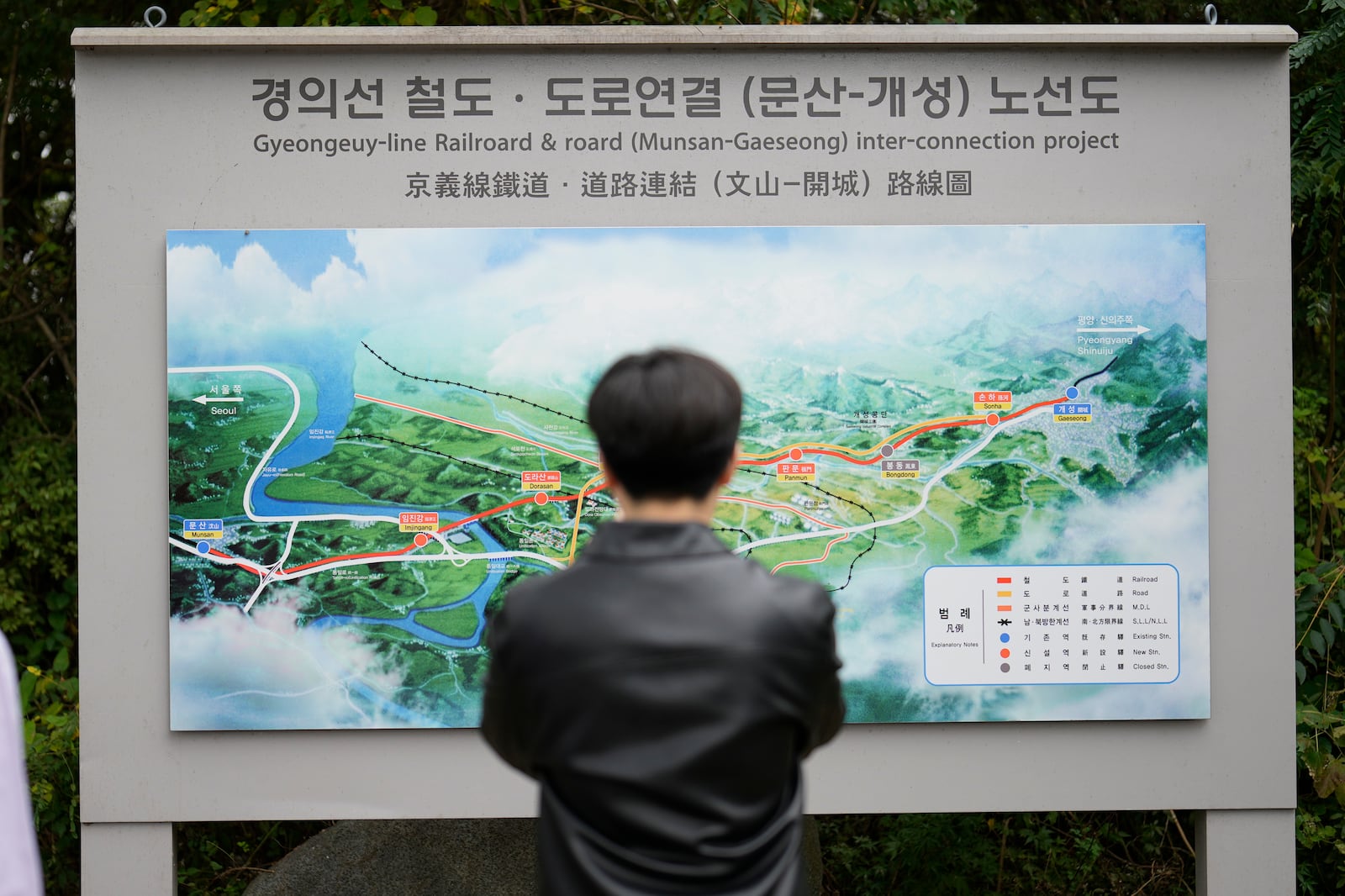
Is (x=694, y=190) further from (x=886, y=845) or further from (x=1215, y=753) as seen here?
(x=886, y=845)

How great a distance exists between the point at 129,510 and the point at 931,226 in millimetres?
2452

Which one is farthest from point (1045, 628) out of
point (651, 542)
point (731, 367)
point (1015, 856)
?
point (651, 542)

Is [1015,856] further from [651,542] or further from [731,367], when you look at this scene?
[651,542]

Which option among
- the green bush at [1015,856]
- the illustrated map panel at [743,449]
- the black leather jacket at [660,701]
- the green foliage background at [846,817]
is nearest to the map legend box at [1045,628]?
the illustrated map panel at [743,449]

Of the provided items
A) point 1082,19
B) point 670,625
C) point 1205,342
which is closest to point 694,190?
point 1205,342

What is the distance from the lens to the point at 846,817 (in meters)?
5.11

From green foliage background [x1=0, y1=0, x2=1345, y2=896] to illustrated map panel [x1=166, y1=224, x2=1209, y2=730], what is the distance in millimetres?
1234

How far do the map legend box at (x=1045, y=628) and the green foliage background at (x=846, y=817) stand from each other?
1.00m

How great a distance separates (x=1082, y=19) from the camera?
18.4 ft

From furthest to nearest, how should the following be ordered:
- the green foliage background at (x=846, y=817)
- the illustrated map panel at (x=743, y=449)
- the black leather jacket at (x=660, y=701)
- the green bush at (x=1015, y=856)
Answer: the green bush at (x=1015, y=856) < the green foliage background at (x=846, y=817) < the illustrated map panel at (x=743, y=449) < the black leather jacket at (x=660, y=701)

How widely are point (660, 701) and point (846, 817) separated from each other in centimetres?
405

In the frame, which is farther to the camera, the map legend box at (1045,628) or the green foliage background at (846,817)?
the green foliage background at (846,817)

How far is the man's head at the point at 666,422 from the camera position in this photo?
1.43 m

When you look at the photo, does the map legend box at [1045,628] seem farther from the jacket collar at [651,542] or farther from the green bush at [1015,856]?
the jacket collar at [651,542]
